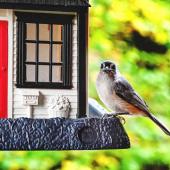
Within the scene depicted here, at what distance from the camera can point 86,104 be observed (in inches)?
56.3

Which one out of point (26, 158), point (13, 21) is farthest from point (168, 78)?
point (13, 21)

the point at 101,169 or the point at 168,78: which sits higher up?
the point at 168,78

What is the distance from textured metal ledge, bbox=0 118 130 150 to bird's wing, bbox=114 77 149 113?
0.05m

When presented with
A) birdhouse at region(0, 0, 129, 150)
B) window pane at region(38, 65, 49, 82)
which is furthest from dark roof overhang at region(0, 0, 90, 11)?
window pane at region(38, 65, 49, 82)

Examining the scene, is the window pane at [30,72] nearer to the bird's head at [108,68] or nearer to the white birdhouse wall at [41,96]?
the white birdhouse wall at [41,96]

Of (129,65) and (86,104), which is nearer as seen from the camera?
(86,104)

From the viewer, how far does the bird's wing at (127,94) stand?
141 centimetres

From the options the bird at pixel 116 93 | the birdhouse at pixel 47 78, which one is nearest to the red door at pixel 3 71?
the birdhouse at pixel 47 78

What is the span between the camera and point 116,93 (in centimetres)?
141

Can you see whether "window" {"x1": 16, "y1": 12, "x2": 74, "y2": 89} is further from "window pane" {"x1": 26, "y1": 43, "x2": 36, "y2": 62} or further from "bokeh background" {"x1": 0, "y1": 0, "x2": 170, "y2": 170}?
"bokeh background" {"x1": 0, "y1": 0, "x2": 170, "y2": 170}

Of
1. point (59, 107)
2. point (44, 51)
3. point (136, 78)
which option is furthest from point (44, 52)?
point (136, 78)

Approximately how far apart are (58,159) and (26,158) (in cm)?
7

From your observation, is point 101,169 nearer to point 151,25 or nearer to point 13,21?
point 151,25

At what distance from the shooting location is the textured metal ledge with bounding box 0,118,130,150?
1384 millimetres
